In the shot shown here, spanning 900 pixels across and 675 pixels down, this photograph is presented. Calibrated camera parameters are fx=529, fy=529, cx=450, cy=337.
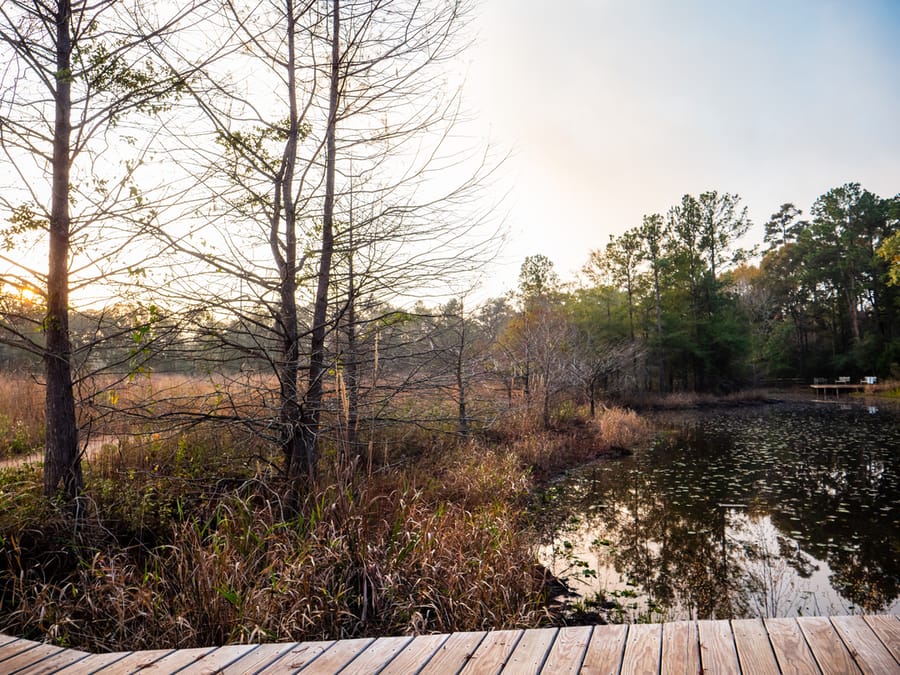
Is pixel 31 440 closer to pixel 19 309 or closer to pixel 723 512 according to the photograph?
pixel 19 309

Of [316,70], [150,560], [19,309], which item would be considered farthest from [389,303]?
[19,309]

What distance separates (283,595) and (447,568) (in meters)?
1.35

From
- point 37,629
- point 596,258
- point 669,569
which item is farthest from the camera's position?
point 596,258

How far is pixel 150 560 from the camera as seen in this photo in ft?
13.3

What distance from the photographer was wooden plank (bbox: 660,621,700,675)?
2.12m

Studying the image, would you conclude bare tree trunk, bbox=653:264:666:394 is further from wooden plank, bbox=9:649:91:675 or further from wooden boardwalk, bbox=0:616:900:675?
wooden plank, bbox=9:649:91:675

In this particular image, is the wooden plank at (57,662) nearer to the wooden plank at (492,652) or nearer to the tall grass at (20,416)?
the wooden plank at (492,652)

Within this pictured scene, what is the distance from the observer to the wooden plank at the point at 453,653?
218cm

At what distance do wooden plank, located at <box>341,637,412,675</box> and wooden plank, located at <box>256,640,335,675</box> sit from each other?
189 millimetres

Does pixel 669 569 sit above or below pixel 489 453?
below

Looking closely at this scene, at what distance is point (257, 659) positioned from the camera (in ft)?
7.41

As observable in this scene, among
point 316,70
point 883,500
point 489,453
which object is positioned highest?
point 316,70

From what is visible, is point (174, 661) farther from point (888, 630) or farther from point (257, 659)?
point (888, 630)

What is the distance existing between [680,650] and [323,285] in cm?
400
